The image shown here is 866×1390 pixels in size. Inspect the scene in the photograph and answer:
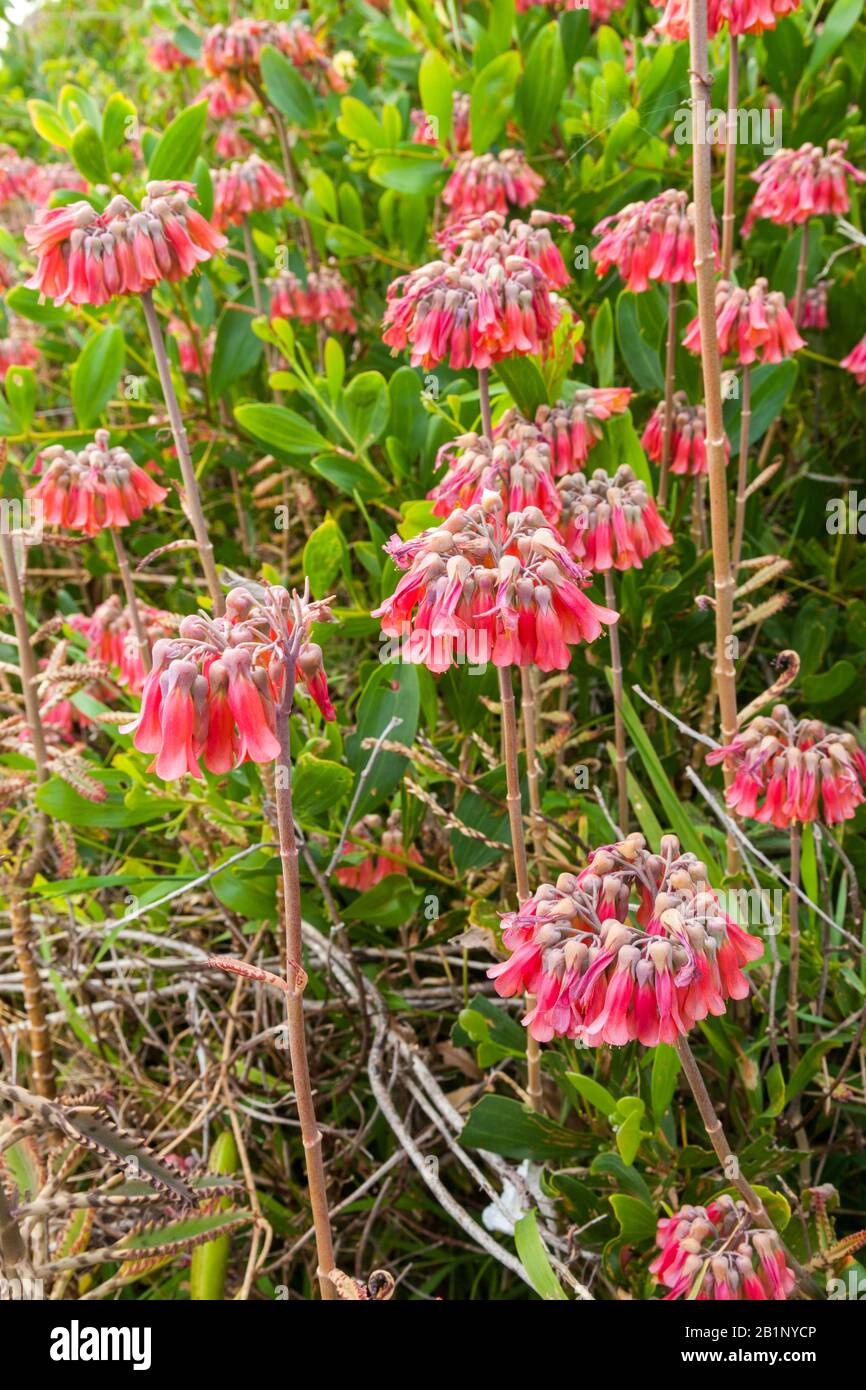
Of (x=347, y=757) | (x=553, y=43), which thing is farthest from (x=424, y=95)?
(x=347, y=757)

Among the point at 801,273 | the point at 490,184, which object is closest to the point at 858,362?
the point at 801,273

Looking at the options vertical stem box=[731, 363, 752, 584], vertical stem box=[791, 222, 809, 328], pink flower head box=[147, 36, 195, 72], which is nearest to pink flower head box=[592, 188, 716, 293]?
vertical stem box=[731, 363, 752, 584]

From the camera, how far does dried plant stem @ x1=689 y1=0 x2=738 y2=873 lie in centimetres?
129

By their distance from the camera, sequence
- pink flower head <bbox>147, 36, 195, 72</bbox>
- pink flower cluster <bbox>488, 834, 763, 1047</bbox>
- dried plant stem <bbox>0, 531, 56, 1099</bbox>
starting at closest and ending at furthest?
pink flower cluster <bbox>488, 834, 763, 1047</bbox>
dried plant stem <bbox>0, 531, 56, 1099</bbox>
pink flower head <bbox>147, 36, 195, 72</bbox>

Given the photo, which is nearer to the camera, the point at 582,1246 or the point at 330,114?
the point at 582,1246

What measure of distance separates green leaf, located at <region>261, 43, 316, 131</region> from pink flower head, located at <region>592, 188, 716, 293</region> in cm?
93

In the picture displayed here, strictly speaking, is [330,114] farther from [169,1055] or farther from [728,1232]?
[728,1232]

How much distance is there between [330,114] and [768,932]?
1.90m

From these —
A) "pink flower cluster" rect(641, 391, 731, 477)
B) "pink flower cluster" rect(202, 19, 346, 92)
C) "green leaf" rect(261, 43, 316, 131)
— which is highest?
"pink flower cluster" rect(202, 19, 346, 92)

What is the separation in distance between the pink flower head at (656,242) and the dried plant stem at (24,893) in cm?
91

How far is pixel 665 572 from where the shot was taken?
187 centimetres

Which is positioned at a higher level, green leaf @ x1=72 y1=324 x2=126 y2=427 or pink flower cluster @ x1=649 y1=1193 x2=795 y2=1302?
green leaf @ x1=72 y1=324 x2=126 y2=427

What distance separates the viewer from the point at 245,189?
2326mm

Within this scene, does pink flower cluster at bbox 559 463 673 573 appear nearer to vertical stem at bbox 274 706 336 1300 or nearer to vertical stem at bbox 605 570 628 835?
vertical stem at bbox 605 570 628 835
